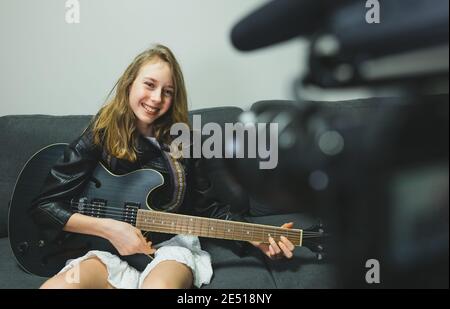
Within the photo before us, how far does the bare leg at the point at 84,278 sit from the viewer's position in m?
0.84

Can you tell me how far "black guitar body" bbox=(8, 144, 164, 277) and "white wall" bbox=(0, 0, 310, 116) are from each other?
1.47 feet

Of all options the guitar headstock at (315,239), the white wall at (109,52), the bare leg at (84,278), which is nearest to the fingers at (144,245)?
the bare leg at (84,278)

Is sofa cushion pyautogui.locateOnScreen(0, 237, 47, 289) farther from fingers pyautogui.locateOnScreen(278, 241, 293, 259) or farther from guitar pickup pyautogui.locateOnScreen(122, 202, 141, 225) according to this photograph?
fingers pyautogui.locateOnScreen(278, 241, 293, 259)

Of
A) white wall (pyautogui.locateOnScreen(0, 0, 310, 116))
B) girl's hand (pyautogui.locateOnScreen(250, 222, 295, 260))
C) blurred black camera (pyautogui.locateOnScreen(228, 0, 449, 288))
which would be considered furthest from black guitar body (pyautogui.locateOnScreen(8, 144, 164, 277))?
blurred black camera (pyautogui.locateOnScreen(228, 0, 449, 288))

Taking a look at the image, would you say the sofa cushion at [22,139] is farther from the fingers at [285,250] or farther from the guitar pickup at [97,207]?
the fingers at [285,250]

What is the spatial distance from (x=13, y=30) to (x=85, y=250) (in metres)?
0.82

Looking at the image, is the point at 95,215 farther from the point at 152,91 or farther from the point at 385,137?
the point at 385,137

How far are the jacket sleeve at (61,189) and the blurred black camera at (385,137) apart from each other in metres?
0.80

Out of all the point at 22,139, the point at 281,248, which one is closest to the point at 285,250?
the point at 281,248

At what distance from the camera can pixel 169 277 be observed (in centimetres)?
86

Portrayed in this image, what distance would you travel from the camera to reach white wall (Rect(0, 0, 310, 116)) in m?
1.28

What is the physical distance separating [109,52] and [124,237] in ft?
2.21

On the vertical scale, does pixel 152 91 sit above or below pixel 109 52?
below
